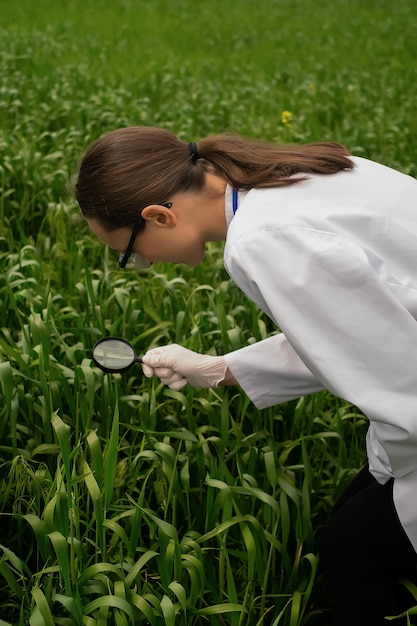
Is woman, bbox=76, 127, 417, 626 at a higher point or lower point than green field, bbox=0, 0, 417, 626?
higher

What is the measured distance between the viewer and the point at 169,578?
1.97 meters

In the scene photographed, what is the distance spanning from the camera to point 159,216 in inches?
72.6

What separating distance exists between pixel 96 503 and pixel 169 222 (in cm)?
70

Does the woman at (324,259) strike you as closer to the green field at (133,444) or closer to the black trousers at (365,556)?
the black trousers at (365,556)

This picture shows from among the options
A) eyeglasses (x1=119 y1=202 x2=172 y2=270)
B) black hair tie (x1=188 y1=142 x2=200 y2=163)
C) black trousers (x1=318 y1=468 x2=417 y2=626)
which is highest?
black hair tie (x1=188 y1=142 x2=200 y2=163)

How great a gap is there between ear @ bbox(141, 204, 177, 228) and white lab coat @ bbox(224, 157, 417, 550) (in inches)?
7.4

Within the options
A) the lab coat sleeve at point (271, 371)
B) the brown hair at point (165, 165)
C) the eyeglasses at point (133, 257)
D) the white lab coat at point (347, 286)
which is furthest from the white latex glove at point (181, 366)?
the white lab coat at point (347, 286)

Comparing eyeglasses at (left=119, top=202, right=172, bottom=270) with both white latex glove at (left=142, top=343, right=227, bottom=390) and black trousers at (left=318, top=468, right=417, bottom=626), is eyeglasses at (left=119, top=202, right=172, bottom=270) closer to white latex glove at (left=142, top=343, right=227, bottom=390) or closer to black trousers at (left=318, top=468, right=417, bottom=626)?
white latex glove at (left=142, top=343, right=227, bottom=390)

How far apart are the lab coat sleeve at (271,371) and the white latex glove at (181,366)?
0.05 metres

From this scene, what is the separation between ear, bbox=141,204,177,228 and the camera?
182 centimetres

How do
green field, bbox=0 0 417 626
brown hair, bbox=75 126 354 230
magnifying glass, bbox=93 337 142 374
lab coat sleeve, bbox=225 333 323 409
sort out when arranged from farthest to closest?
1. magnifying glass, bbox=93 337 142 374
2. lab coat sleeve, bbox=225 333 323 409
3. green field, bbox=0 0 417 626
4. brown hair, bbox=75 126 354 230

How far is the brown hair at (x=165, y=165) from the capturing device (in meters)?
1.79

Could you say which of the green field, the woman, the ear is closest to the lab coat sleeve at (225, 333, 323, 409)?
the woman

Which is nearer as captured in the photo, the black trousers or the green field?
the black trousers
